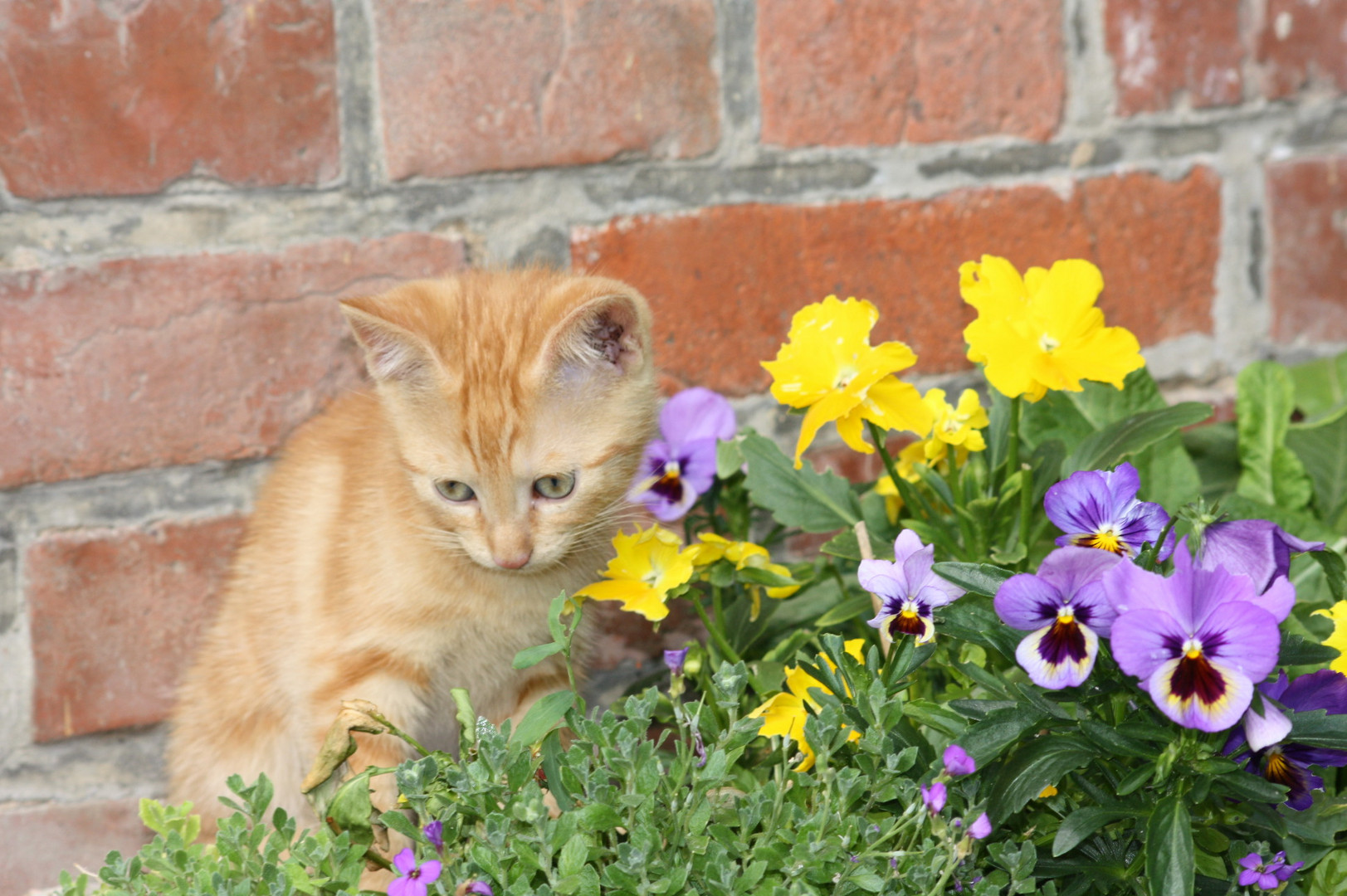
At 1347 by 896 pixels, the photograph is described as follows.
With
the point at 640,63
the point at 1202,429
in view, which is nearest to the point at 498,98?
the point at 640,63

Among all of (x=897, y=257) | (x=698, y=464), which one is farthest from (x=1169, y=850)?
(x=897, y=257)

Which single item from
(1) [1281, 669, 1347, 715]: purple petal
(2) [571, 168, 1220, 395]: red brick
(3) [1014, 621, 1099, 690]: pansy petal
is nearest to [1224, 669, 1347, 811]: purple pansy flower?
(1) [1281, 669, 1347, 715]: purple petal

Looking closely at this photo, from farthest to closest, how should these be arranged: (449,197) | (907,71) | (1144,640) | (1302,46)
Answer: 1. (1302,46)
2. (907,71)
3. (449,197)
4. (1144,640)

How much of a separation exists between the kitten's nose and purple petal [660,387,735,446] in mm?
180

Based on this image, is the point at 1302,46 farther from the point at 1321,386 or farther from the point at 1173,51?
the point at 1321,386

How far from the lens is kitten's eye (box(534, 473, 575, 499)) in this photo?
90cm

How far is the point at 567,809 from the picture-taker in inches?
26.8

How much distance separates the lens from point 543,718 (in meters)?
0.72

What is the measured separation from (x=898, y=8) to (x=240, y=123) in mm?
669

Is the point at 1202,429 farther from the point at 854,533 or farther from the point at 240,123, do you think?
the point at 240,123

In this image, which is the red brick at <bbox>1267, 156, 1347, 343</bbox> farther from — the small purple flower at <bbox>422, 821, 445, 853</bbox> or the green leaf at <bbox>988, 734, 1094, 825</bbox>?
the small purple flower at <bbox>422, 821, 445, 853</bbox>

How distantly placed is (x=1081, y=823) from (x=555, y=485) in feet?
1.56

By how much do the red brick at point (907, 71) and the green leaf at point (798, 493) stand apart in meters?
0.38

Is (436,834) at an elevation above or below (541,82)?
below
